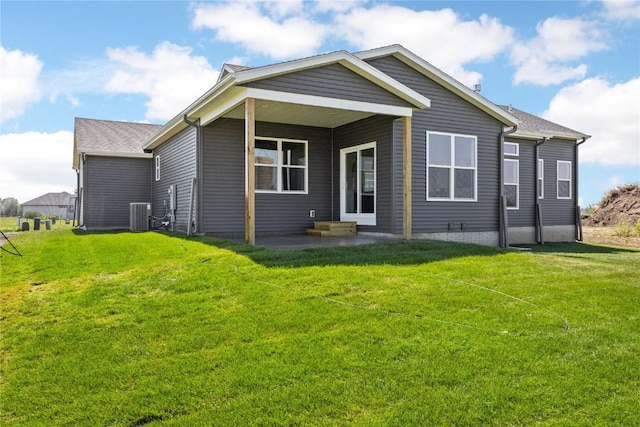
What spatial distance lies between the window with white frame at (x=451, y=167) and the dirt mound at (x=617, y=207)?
17.2m

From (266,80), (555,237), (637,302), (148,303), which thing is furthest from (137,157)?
(637,302)

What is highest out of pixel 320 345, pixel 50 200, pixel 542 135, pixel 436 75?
pixel 436 75

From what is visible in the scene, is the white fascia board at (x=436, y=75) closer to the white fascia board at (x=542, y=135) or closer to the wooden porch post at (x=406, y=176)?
the wooden porch post at (x=406, y=176)

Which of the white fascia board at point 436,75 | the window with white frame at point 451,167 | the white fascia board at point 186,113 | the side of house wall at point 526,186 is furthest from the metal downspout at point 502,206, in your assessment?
the white fascia board at point 186,113

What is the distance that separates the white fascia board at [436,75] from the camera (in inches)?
440

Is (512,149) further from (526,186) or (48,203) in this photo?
(48,203)

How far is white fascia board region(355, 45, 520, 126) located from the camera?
1119 cm

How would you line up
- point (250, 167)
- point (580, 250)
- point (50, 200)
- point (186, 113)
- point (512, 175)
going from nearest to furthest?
point (250, 167), point (186, 113), point (580, 250), point (512, 175), point (50, 200)

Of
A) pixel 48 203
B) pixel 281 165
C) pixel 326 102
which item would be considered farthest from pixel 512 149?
pixel 48 203

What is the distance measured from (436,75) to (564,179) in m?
7.89

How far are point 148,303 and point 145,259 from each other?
2.78 metres

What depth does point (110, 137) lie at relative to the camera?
19.2 m

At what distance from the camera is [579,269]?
7.18 meters

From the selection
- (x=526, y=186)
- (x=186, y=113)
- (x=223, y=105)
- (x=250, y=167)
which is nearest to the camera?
(x=250, y=167)
